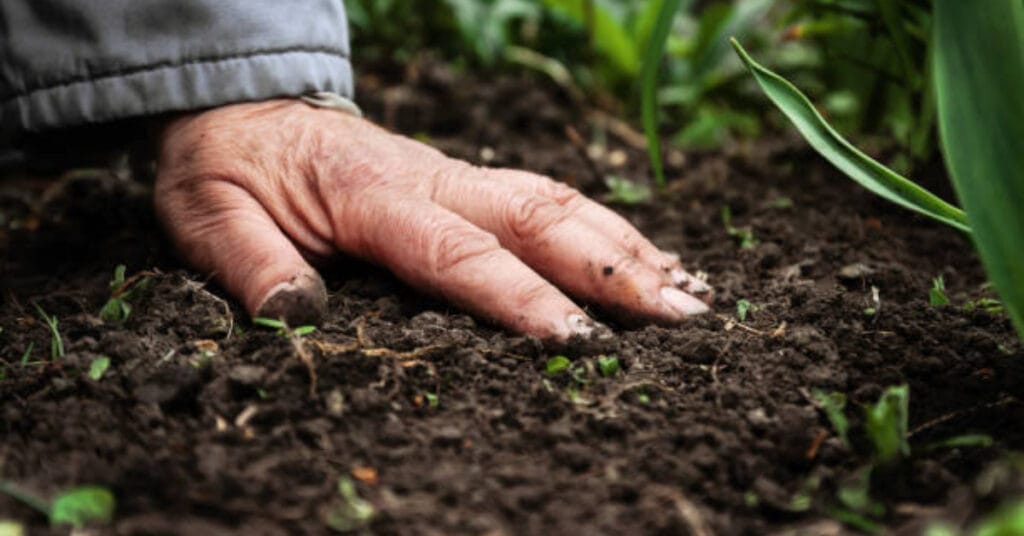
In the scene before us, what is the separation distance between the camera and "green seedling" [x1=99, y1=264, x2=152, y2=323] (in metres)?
1.28

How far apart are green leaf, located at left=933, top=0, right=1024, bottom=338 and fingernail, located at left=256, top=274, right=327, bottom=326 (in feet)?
2.54

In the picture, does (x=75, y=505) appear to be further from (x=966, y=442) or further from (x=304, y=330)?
(x=966, y=442)

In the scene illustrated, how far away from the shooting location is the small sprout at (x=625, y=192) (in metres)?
1.90

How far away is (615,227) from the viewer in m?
1.41

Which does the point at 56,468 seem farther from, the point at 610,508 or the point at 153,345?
the point at 610,508

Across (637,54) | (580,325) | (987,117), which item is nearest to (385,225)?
(580,325)

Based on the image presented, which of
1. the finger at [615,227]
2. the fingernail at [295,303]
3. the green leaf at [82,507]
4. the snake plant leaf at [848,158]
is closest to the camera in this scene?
the green leaf at [82,507]

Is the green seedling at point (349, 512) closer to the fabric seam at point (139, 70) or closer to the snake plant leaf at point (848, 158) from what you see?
the snake plant leaf at point (848, 158)

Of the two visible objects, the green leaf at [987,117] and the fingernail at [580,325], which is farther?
the fingernail at [580,325]

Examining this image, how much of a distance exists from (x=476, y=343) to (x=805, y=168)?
3.69 feet

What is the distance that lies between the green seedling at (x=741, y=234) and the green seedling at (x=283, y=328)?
2.57 ft

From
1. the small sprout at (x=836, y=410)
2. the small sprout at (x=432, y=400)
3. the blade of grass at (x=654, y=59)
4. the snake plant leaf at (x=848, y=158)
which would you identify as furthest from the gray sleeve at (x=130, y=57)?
the small sprout at (x=836, y=410)

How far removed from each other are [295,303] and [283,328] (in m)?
0.05

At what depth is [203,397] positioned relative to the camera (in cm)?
106
